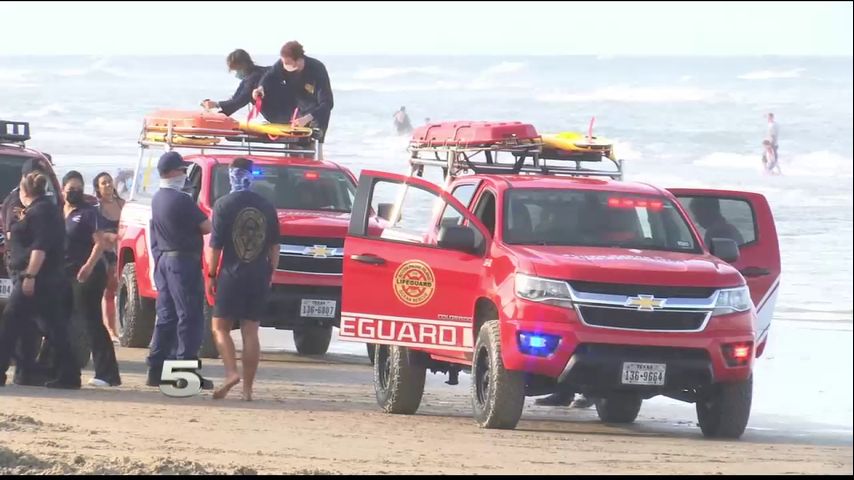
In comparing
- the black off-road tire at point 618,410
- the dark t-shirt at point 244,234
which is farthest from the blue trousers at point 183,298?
the black off-road tire at point 618,410

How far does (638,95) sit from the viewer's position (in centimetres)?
8469

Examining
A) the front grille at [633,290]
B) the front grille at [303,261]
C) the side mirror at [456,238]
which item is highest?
the side mirror at [456,238]

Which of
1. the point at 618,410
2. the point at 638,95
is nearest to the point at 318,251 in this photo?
the point at 618,410

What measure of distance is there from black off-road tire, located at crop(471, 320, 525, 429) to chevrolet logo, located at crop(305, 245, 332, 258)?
13.3ft

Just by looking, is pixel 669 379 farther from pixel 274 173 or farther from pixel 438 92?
pixel 438 92

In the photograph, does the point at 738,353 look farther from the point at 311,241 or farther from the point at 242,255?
the point at 311,241

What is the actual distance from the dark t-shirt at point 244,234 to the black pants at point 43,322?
4.47 feet

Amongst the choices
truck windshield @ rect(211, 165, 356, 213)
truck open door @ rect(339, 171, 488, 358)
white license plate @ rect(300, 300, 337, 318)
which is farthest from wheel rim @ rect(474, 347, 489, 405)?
truck windshield @ rect(211, 165, 356, 213)

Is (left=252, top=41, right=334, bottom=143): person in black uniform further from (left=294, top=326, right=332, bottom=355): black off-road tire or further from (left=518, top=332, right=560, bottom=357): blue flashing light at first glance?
(left=518, top=332, right=560, bottom=357): blue flashing light

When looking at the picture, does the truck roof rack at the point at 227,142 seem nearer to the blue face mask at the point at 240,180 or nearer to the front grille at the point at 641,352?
the blue face mask at the point at 240,180

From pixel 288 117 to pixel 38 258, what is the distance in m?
5.76

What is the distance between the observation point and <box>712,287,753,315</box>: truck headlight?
483 inches

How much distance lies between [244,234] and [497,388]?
7.32ft

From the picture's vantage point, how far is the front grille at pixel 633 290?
12.0m
